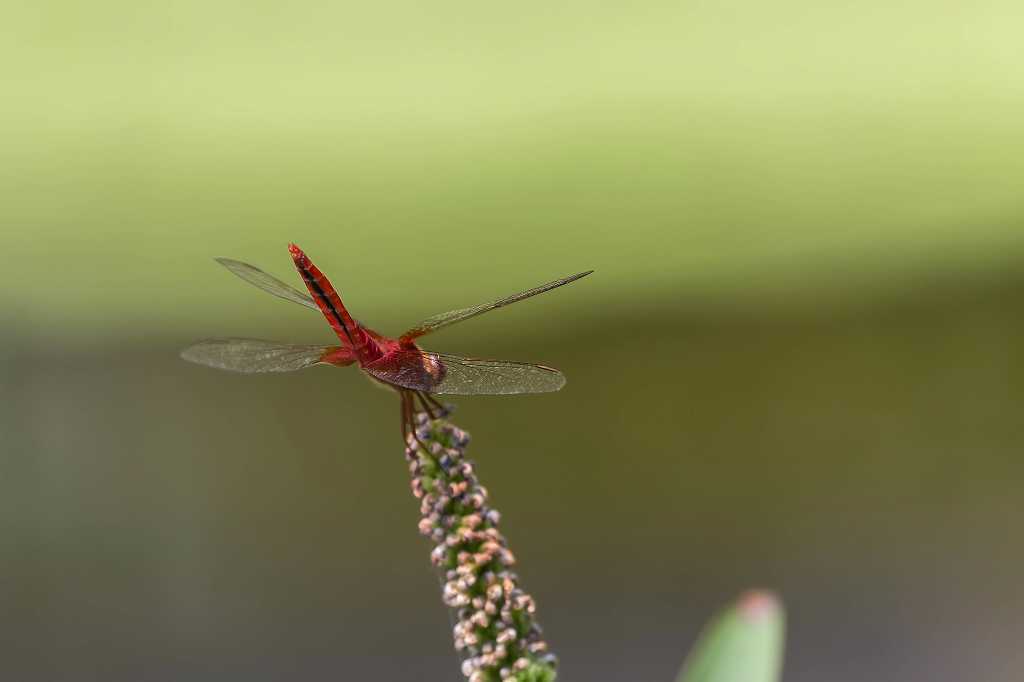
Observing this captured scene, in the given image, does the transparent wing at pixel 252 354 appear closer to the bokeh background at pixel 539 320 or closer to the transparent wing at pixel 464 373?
the transparent wing at pixel 464 373

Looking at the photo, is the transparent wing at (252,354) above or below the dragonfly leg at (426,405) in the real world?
above

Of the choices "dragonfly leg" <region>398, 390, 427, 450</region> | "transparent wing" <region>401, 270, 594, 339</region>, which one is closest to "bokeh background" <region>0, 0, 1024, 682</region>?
"transparent wing" <region>401, 270, 594, 339</region>

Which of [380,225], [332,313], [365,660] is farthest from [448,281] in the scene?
[332,313]

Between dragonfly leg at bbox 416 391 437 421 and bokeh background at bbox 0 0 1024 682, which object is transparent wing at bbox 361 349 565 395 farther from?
bokeh background at bbox 0 0 1024 682

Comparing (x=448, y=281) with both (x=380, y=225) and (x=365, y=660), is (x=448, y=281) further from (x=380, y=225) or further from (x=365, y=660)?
(x=365, y=660)

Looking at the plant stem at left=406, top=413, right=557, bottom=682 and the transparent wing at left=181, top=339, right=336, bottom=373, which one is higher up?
the transparent wing at left=181, top=339, right=336, bottom=373

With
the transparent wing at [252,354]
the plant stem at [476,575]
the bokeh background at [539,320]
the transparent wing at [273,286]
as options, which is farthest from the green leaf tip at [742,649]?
the bokeh background at [539,320]
